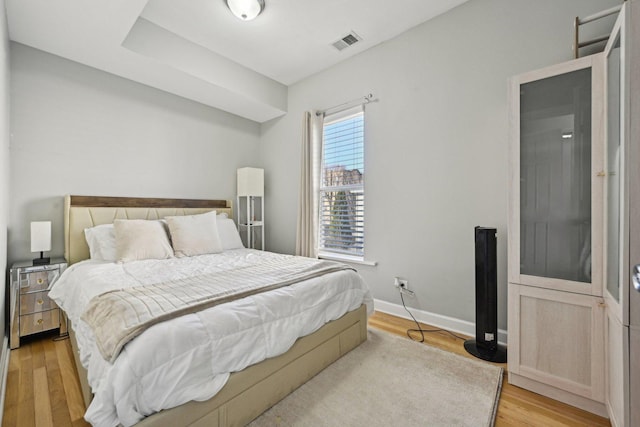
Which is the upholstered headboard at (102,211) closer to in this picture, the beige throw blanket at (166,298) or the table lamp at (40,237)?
the table lamp at (40,237)

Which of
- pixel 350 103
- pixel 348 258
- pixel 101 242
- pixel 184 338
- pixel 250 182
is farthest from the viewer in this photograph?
pixel 250 182

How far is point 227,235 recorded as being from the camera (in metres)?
3.28

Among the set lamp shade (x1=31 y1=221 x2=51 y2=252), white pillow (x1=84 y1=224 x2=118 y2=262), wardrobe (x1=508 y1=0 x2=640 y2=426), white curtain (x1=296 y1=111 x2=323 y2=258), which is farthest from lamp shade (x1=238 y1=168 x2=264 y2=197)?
wardrobe (x1=508 y1=0 x2=640 y2=426)

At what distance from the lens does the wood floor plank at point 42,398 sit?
4.64 ft

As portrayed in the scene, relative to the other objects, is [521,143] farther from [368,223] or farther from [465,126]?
[368,223]

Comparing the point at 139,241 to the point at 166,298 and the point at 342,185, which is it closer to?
the point at 166,298

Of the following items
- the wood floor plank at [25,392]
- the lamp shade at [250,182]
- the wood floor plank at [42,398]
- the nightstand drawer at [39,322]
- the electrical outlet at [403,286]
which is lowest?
the wood floor plank at [42,398]

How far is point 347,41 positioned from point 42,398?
3.71 metres

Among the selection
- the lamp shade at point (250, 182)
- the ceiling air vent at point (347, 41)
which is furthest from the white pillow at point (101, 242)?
the ceiling air vent at point (347, 41)

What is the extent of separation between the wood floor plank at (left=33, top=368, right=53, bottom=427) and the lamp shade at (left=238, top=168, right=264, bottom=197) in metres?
2.53

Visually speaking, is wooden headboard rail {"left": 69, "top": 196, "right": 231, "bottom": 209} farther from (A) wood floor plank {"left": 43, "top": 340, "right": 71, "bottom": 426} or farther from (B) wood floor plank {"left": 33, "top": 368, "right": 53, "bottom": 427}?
(B) wood floor plank {"left": 33, "top": 368, "right": 53, "bottom": 427}

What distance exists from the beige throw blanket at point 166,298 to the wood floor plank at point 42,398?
568 millimetres

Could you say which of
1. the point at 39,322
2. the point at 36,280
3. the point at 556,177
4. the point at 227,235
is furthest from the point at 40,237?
the point at 556,177

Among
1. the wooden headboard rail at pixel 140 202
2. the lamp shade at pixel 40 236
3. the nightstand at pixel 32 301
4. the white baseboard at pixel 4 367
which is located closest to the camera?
the white baseboard at pixel 4 367
